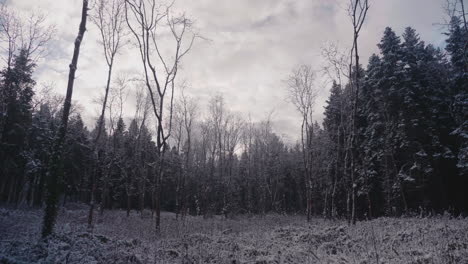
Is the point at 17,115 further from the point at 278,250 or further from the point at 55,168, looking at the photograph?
the point at 278,250

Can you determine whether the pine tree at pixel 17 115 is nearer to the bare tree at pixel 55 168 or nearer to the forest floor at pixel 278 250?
the bare tree at pixel 55 168

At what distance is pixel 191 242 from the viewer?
1234 centimetres

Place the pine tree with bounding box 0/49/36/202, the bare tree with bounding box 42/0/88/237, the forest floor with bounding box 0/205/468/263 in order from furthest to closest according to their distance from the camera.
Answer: the pine tree with bounding box 0/49/36/202, the bare tree with bounding box 42/0/88/237, the forest floor with bounding box 0/205/468/263

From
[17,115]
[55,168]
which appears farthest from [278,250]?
[17,115]

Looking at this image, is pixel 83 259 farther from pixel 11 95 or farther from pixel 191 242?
pixel 11 95

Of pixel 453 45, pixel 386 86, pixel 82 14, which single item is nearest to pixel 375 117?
pixel 386 86

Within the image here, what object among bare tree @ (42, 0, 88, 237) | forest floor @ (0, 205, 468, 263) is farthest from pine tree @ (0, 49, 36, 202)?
forest floor @ (0, 205, 468, 263)

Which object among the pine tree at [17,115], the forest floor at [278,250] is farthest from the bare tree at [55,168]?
the pine tree at [17,115]

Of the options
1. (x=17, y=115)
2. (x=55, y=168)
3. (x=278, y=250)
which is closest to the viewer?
(x=278, y=250)

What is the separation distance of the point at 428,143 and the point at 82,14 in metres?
26.6

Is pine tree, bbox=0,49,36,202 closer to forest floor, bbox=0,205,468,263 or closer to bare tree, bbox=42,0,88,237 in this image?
bare tree, bbox=42,0,88,237

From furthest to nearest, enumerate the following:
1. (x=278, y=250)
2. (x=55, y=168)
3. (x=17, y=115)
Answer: (x=17, y=115)
(x=55, y=168)
(x=278, y=250)

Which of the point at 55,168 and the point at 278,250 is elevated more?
the point at 55,168

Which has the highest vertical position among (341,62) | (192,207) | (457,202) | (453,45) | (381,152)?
(453,45)
